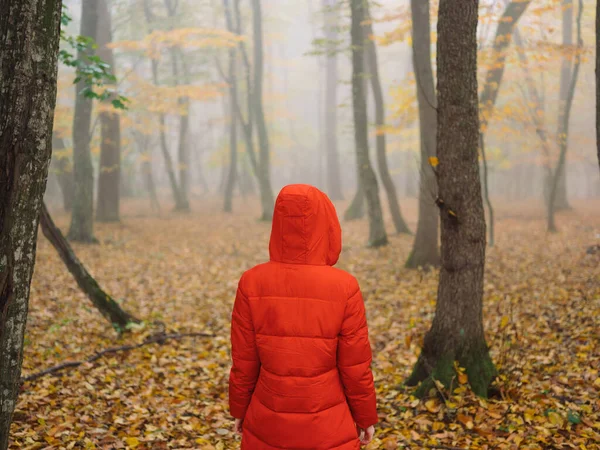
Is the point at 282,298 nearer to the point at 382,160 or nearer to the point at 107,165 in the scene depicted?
the point at 382,160

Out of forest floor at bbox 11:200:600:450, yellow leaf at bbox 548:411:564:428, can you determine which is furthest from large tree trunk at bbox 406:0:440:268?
yellow leaf at bbox 548:411:564:428

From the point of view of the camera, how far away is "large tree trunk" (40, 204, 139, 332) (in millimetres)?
6516

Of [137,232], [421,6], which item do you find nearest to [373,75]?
[421,6]

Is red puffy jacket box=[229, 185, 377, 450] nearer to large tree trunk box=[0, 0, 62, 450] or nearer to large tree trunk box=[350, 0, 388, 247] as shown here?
large tree trunk box=[0, 0, 62, 450]

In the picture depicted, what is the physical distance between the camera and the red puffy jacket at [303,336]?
2580 millimetres

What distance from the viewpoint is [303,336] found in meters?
2.59

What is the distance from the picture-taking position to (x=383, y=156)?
15.8m

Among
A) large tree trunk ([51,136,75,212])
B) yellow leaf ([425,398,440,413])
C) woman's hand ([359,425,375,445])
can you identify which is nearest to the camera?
woman's hand ([359,425,375,445])

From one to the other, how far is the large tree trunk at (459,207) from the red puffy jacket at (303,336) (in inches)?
98.8

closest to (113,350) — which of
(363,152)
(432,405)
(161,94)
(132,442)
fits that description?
(132,442)

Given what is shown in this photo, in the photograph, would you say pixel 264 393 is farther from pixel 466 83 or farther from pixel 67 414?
pixel 466 83

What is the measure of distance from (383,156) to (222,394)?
11.3 m

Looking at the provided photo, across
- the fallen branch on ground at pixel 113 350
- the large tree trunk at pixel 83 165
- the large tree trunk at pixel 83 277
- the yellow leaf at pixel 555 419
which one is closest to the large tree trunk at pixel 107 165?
the large tree trunk at pixel 83 165

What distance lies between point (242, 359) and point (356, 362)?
2.01ft
